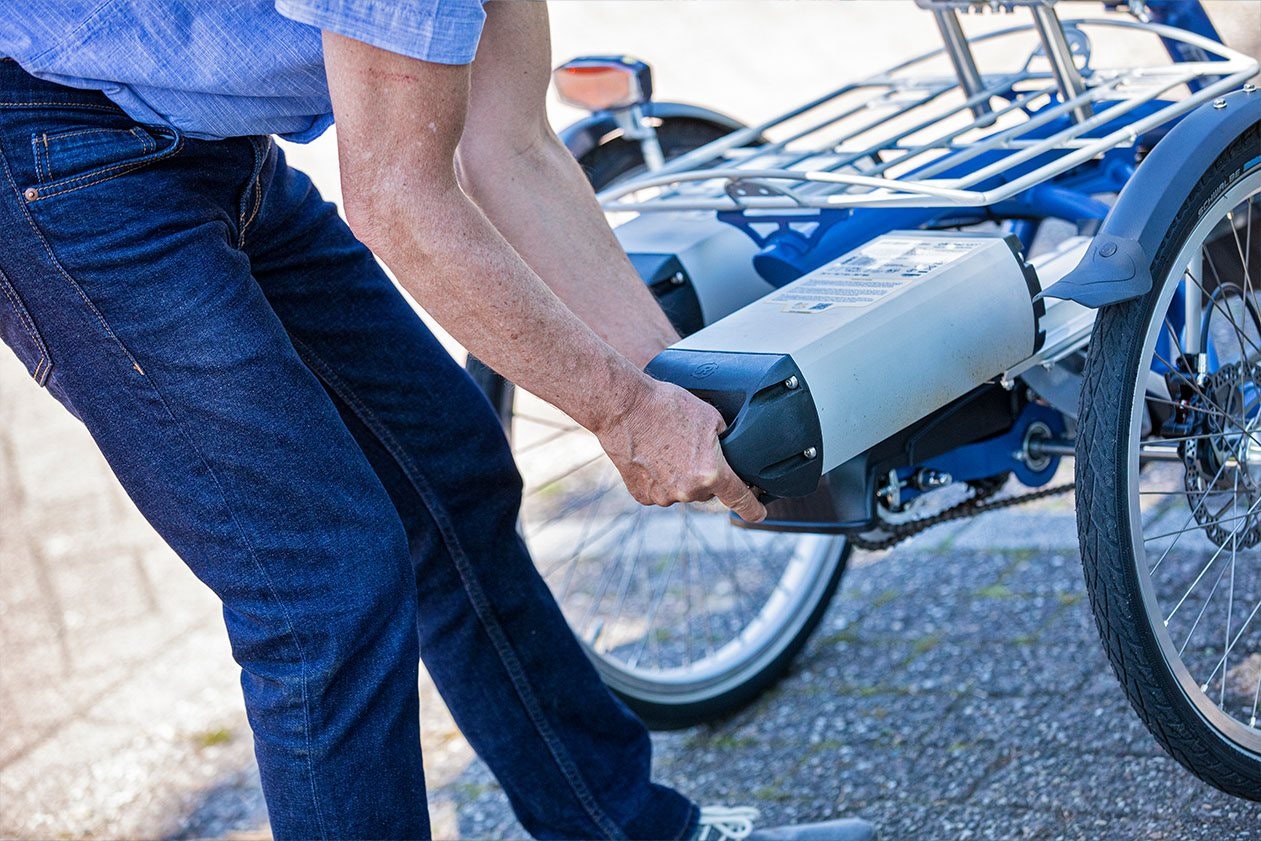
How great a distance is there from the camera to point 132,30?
4.47 feet

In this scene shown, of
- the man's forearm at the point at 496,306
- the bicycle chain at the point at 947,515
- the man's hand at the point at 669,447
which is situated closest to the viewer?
the man's forearm at the point at 496,306

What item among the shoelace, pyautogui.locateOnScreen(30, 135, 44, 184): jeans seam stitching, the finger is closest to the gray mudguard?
the finger

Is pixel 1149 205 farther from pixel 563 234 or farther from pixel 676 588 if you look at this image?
pixel 676 588

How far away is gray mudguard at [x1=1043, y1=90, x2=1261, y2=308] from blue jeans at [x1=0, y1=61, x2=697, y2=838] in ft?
2.57

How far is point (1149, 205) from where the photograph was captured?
165 centimetres

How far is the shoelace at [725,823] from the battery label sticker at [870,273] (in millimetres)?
749

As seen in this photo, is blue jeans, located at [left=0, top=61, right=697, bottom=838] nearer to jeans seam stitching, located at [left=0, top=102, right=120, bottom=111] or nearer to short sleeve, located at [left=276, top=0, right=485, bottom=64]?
jeans seam stitching, located at [left=0, top=102, right=120, bottom=111]

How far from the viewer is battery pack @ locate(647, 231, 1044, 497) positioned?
158 cm

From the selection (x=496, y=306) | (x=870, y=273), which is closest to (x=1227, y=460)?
(x=870, y=273)

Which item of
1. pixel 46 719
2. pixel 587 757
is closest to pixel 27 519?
pixel 46 719

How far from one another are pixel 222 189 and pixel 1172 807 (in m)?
1.47

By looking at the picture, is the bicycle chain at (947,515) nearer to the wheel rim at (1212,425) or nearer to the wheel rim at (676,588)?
the wheel rim at (1212,425)

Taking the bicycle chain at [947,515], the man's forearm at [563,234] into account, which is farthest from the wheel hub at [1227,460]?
the man's forearm at [563,234]

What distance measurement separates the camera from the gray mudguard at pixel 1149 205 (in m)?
1.60
